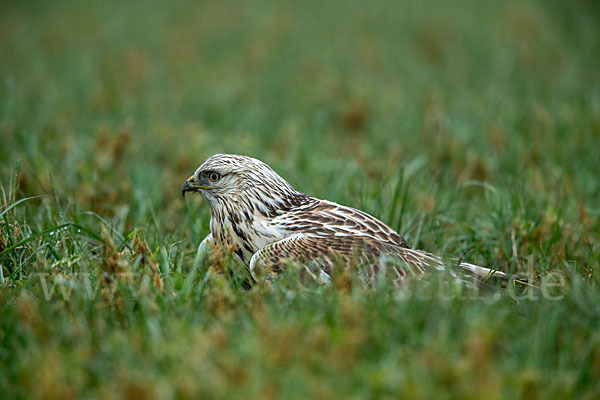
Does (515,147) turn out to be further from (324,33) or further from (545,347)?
(324,33)

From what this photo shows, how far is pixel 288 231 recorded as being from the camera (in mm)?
4676

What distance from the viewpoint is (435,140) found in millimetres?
8023

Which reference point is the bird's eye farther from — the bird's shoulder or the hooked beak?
the bird's shoulder

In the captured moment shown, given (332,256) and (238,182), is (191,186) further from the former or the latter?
(332,256)

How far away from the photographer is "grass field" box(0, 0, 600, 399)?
10.0 feet

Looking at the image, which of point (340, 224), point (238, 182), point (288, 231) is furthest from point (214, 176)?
point (340, 224)

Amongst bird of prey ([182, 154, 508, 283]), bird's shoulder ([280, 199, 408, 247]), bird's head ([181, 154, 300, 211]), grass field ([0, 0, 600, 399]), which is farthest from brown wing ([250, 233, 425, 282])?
bird's head ([181, 154, 300, 211])

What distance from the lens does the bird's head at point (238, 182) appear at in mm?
4926

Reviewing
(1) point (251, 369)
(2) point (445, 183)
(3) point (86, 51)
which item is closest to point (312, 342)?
(1) point (251, 369)

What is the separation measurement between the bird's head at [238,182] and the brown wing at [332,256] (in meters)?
0.56

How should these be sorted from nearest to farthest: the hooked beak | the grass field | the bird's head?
the grass field < the bird's head < the hooked beak

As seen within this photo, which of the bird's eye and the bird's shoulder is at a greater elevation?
the bird's eye

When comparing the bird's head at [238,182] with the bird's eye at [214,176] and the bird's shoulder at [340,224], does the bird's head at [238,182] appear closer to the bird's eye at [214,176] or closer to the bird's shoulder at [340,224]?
the bird's eye at [214,176]

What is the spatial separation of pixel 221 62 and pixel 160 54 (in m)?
1.27
